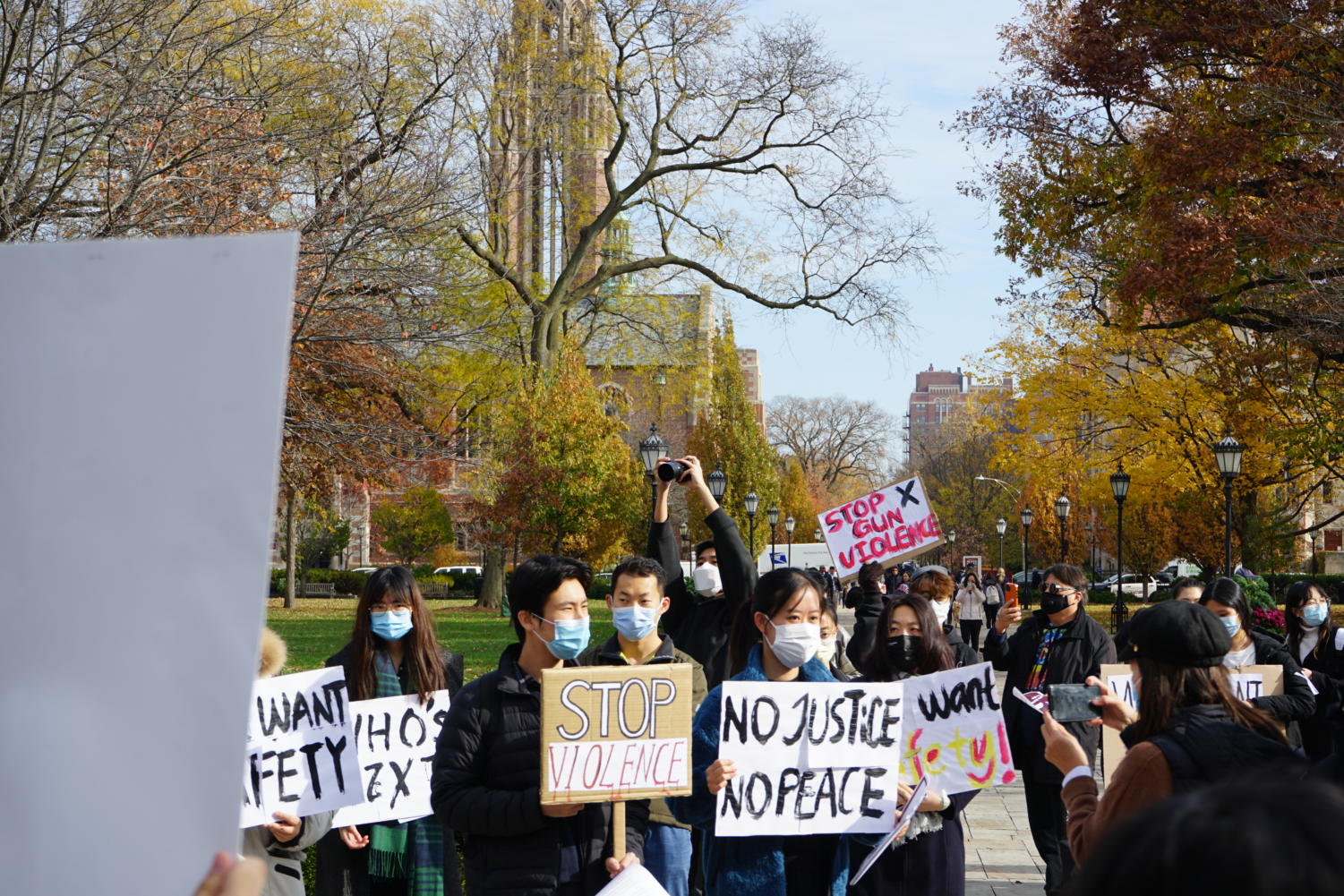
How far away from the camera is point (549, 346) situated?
3381 cm

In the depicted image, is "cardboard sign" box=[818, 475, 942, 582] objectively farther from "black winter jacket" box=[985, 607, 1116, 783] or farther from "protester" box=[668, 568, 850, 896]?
"protester" box=[668, 568, 850, 896]

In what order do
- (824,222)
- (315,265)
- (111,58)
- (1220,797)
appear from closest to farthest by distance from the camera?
(1220,797) → (111,58) → (315,265) → (824,222)

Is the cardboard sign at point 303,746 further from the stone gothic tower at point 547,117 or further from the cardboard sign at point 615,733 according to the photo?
the stone gothic tower at point 547,117

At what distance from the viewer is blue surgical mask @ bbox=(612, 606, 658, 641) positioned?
538cm

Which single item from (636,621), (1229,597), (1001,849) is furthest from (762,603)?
(1001,849)

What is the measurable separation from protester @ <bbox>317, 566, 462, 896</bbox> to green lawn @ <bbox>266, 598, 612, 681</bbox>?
7.65 metres

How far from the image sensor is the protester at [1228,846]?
3.86 feet

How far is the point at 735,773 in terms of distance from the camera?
457 cm

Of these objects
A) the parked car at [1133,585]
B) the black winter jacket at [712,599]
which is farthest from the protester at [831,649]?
the parked car at [1133,585]

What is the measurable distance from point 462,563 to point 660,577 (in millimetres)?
73567

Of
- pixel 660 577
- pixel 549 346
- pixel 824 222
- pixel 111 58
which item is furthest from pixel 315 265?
pixel 549 346

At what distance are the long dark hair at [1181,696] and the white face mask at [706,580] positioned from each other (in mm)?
4504

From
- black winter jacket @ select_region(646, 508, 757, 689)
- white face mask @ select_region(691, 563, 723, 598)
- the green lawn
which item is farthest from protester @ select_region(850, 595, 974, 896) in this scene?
the green lawn

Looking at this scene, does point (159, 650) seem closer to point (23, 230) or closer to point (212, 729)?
point (212, 729)
